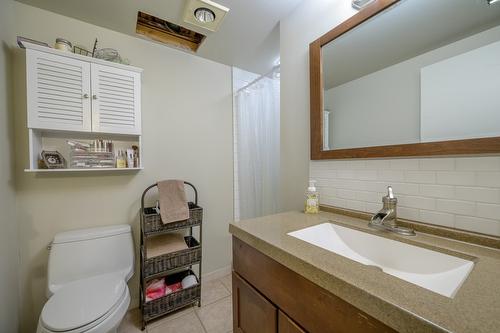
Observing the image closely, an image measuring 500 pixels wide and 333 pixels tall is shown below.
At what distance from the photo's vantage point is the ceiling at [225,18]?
1.27 m

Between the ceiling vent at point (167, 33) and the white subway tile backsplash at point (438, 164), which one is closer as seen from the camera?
the white subway tile backsplash at point (438, 164)

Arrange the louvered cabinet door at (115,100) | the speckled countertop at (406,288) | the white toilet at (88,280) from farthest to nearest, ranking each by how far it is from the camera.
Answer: the louvered cabinet door at (115,100) → the white toilet at (88,280) → the speckled countertop at (406,288)

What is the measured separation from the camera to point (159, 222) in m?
1.45

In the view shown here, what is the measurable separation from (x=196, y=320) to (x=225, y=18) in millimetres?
2241

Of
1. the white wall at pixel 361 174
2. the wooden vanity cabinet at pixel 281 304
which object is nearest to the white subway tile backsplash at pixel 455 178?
the white wall at pixel 361 174

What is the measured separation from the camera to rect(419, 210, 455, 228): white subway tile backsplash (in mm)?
728

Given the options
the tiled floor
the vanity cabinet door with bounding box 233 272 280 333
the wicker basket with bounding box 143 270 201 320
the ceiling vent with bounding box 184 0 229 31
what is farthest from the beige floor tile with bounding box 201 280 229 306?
the ceiling vent with bounding box 184 0 229 31

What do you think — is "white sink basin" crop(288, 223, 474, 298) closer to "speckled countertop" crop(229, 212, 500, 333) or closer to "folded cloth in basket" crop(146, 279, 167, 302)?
"speckled countertop" crop(229, 212, 500, 333)

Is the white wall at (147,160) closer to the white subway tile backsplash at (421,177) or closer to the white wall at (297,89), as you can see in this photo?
the white wall at (297,89)

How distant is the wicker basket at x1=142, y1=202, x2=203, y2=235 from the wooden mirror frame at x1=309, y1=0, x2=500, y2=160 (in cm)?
104

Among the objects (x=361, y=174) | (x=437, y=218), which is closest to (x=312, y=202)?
(x=361, y=174)

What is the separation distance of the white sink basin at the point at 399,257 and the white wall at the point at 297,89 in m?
0.45

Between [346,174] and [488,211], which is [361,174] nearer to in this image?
[346,174]

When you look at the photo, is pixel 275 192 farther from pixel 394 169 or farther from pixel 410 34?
pixel 410 34
